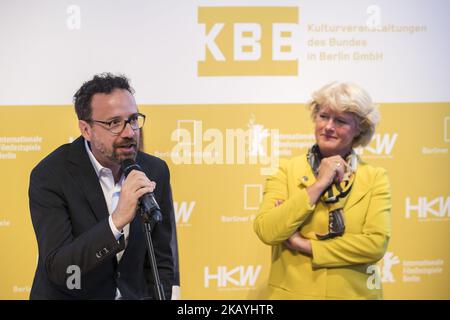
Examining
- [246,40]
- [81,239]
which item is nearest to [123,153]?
[81,239]

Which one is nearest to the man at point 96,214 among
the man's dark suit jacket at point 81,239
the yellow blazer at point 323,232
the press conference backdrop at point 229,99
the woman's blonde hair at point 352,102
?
the man's dark suit jacket at point 81,239

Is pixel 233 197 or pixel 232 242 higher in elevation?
pixel 233 197

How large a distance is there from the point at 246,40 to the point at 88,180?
6.41 feet

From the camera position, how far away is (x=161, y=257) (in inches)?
122

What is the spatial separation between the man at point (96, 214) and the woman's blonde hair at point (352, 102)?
953 mm

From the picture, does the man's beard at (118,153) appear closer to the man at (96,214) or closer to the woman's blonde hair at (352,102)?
the man at (96,214)

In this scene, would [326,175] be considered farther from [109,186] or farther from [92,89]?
[92,89]

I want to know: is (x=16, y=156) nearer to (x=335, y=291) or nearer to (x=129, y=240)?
(x=129, y=240)

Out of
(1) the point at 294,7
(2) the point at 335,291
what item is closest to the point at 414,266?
(2) the point at 335,291

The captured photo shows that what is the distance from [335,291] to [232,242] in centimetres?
138

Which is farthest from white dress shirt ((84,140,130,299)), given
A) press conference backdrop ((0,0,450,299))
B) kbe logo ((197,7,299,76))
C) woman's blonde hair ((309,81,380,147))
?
kbe logo ((197,7,299,76))

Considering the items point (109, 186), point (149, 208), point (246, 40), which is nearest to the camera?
point (149, 208)

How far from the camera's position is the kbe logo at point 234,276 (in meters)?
4.62

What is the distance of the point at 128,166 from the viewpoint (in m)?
2.76
